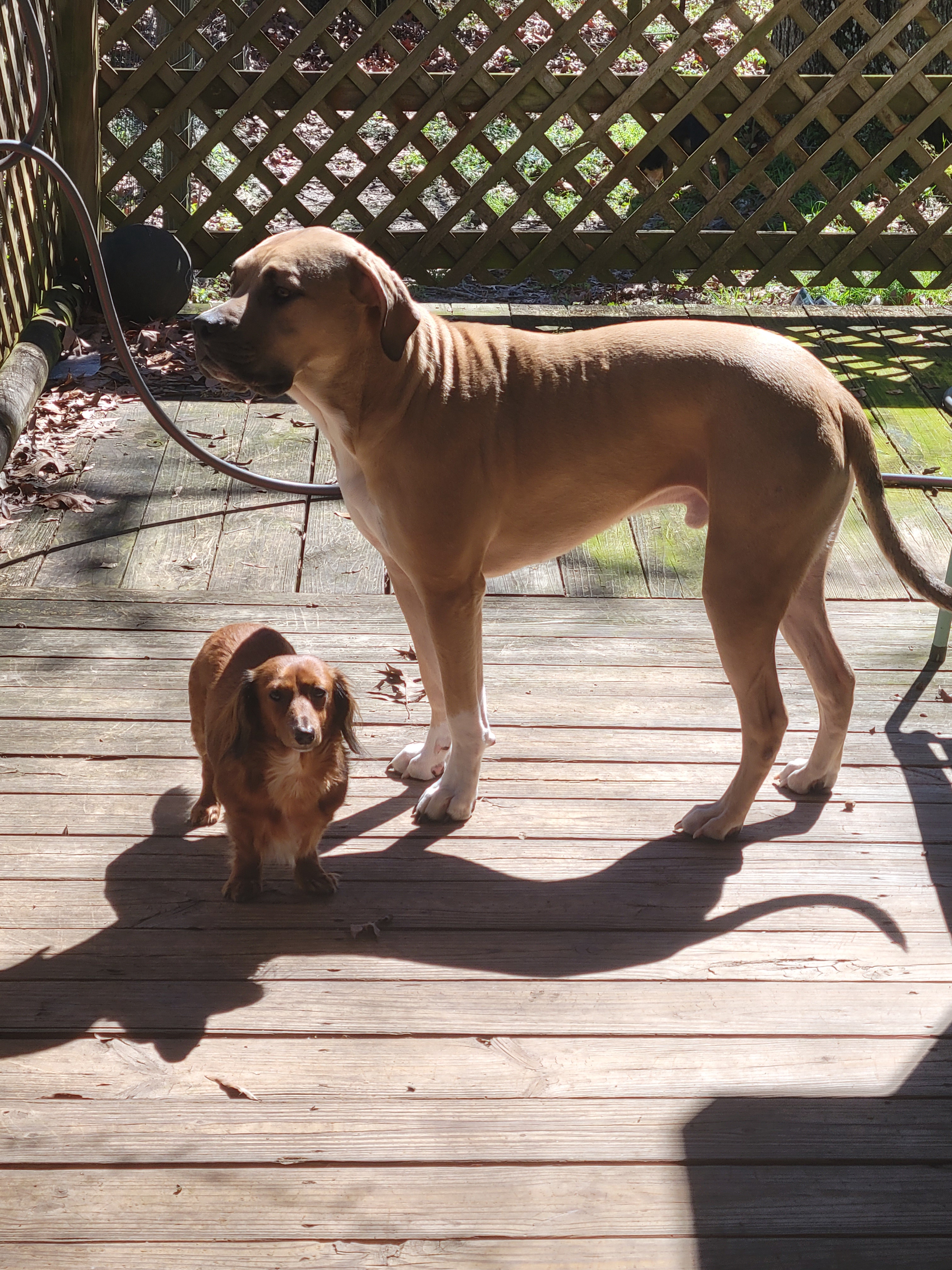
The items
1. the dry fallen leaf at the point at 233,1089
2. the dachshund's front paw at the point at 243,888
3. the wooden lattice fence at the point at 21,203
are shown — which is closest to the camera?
the dry fallen leaf at the point at 233,1089

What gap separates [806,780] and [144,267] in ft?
14.5

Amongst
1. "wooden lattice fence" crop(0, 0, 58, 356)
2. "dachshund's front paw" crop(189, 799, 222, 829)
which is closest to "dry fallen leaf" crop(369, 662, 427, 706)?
"dachshund's front paw" crop(189, 799, 222, 829)

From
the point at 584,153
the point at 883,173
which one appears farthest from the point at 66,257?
the point at 883,173

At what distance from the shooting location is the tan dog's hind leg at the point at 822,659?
303 cm

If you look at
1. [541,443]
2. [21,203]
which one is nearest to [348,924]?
[541,443]

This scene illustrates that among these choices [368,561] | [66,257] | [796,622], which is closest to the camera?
[796,622]

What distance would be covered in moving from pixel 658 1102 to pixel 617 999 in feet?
0.90

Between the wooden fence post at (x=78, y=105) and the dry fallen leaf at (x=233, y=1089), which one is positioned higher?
the dry fallen leaf at (x=233, y=1089)

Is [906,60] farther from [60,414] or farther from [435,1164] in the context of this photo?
[435,1164]

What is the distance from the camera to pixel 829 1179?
2.06 meters

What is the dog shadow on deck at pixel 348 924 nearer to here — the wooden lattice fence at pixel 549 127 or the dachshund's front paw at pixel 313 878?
the dachshund's front paw at pixel 313 878

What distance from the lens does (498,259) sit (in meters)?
6.89

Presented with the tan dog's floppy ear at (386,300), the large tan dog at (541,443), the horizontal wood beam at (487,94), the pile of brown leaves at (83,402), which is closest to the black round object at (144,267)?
the pile of brown leaves at (83,402)

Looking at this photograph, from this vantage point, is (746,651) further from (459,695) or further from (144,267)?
(144,267)
